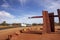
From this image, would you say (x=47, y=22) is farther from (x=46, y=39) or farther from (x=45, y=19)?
(x=46, y=39)

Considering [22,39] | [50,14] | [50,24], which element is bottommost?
[22,39]

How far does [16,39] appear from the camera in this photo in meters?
7.38

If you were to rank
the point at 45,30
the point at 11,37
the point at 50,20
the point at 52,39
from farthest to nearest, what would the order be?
the point at 50,20 → the point at 45,30 → the point at 11,37 → the point at 52,39

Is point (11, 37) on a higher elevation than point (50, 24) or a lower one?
lower

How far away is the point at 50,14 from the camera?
976 centimetres

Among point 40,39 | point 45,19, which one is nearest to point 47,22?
point 45,19

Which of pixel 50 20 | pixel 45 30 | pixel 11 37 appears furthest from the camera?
pixel 50 20

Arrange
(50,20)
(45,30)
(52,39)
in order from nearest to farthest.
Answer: (52,39)
(45,30)
(50,20)

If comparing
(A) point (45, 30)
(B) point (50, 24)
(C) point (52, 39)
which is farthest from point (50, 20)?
(C) point (52, 39)

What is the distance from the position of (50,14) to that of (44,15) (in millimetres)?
559

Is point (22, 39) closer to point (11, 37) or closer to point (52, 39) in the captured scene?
point (11, 37)

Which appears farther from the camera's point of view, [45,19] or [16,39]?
[45,19]

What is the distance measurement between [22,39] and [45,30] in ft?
7.51

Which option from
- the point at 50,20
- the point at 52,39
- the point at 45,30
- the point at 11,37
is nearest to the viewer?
the point at 52,39
